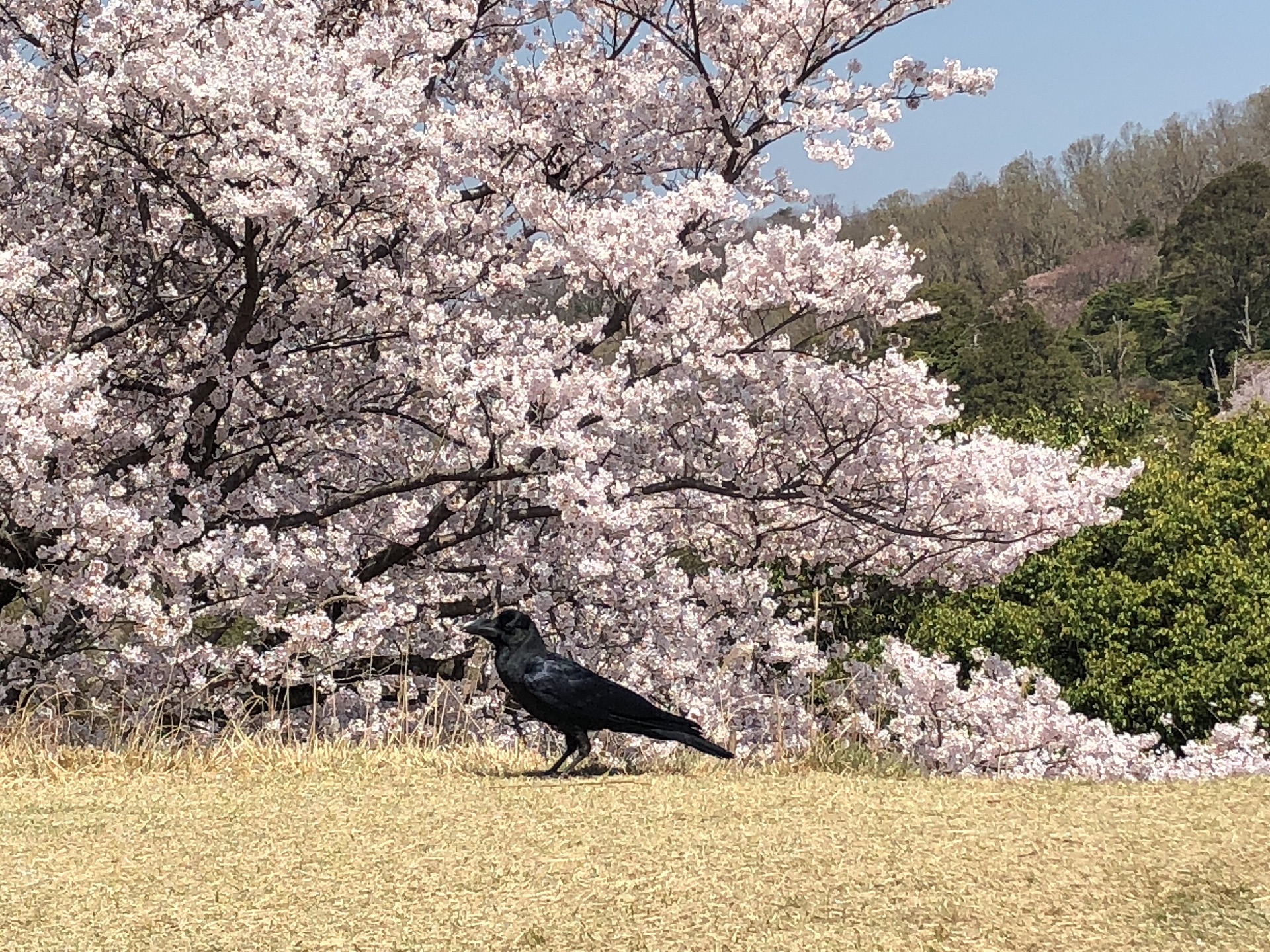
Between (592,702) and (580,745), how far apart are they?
346mm

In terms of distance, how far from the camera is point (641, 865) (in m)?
3.71

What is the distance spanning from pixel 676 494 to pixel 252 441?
3.00 meters

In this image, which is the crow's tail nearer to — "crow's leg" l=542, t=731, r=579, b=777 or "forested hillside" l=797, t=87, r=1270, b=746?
"crow's leg" l=542, t=731, r=579, b=777

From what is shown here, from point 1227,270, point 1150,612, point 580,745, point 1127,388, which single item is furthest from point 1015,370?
point 580,745

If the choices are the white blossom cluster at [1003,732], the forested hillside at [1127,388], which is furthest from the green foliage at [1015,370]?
the white blossom cluster at [1003,732]

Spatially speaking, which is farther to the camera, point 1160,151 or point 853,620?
point 1160,151

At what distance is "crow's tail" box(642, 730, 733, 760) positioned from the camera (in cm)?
502

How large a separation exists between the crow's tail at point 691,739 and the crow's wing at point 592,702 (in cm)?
2

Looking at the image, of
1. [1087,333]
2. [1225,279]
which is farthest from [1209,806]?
[1087,333]

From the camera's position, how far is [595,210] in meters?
7.38

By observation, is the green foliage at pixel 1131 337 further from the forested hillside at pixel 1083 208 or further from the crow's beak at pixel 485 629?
the crow's beak at pixel 485 629

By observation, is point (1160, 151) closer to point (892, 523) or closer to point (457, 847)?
point (892, 523)

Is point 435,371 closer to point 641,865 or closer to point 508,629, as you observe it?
point 508,629

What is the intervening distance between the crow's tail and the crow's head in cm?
71
